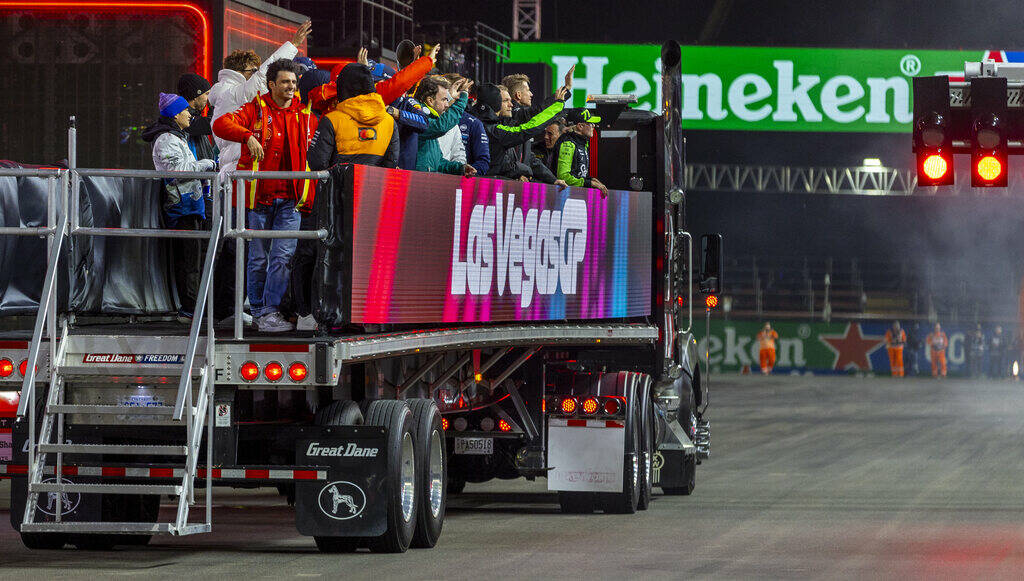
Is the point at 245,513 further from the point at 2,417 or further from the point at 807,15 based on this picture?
the point at 807,15

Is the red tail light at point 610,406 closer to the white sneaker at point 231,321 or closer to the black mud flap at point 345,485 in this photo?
the white sneaker at point 231,321

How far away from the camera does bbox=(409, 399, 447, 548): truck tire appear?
40.2 ft

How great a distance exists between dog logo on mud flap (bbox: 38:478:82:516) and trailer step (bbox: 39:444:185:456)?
29 cm

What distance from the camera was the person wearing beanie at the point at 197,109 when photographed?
1338 cm

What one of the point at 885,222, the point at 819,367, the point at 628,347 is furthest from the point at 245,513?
the point at 885,222

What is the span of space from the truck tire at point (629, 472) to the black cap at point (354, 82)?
15.6 ft

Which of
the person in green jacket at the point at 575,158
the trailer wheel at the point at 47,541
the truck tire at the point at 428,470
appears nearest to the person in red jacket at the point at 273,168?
the truck tire at the point at 428,470

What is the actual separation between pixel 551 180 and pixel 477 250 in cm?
205

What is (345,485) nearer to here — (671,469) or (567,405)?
(567,405)

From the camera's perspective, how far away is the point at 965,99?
18078 millimetres

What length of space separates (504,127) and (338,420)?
377 centimetres

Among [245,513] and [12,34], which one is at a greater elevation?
[12,34]

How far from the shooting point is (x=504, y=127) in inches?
578

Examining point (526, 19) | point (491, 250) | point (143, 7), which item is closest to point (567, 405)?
point (491, 250)
